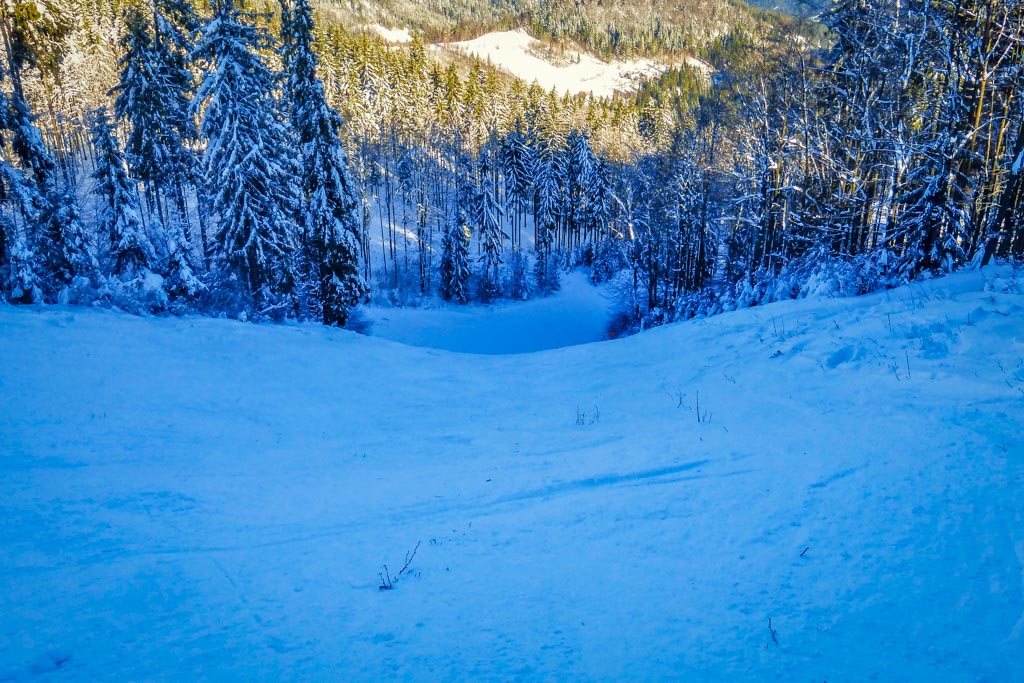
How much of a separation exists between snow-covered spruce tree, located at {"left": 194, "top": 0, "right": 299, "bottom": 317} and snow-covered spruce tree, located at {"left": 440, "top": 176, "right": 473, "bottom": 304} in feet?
78.8

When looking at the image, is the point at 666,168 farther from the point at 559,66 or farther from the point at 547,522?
the point at 559,66

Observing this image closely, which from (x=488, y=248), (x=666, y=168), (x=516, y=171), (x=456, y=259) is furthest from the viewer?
(x=516, y=171)

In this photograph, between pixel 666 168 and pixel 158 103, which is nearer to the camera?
pixel 158 103

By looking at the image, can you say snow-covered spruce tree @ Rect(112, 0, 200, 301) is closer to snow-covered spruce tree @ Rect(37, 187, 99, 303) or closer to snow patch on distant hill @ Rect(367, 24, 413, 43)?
snow-covered spruce tree @ Rect(37, 187, 99, 303)

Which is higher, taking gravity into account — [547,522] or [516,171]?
[516,171]

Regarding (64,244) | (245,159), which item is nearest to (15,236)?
(64,244)

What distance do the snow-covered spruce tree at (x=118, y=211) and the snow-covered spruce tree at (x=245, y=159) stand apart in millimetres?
4374

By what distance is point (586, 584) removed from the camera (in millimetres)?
3676

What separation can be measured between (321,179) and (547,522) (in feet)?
72.3

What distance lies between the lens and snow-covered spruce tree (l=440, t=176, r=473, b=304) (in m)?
45.5

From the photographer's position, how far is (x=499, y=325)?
41.3 metres

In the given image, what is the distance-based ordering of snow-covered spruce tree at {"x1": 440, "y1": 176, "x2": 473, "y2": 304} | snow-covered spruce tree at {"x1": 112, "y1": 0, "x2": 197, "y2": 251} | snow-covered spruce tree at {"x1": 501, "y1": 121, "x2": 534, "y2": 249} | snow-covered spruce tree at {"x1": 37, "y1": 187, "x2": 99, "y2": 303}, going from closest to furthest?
snow-covered spruce tree at {"x1": 37, "y1": 187, "x2": 99, "y2": 303} < snow-covered spruce tree at {"x1": 112, "y1": 0, "x2": 197, "y2": 251} < snow-covered spruce tree at {"x1": 440, "y1": 176, "x2": 473, "y2": 304} < snow-covered spruce tree at {"x1": 501, "y1": 121, "x2": 534, "y2": 249}

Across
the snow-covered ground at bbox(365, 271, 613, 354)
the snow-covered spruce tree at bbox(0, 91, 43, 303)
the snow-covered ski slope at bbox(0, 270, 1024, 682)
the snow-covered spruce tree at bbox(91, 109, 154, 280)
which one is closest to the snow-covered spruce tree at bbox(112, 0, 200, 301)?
the snow-covered spruce tree at bbox(91, 109, 154, 280)

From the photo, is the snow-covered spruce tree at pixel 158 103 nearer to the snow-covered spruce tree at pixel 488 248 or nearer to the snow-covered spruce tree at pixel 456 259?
the snow-covered spruce tree at pixel 456 259
